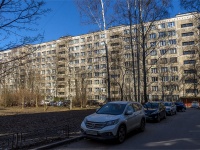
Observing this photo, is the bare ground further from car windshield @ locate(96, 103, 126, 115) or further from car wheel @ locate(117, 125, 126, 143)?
car wheel @ locate(117, 125, 126, 143)

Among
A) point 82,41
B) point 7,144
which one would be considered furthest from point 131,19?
point 82,41

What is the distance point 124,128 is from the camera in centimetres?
930

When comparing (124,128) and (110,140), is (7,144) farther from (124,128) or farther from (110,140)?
(124,128)

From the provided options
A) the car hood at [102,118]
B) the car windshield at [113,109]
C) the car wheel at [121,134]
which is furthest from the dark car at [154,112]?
the car hood at [102,118]

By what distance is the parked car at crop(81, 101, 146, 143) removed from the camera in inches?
333

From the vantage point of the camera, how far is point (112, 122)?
342 inches

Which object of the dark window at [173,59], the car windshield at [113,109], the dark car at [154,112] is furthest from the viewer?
the dark window at [173,59]

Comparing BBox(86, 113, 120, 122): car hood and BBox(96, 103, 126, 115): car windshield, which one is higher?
BBox(96, 103, 126, 115): car windshield

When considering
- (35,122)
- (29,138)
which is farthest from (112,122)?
(35,122)

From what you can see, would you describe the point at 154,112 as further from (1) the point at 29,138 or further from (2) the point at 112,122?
(1) the point at 29,138

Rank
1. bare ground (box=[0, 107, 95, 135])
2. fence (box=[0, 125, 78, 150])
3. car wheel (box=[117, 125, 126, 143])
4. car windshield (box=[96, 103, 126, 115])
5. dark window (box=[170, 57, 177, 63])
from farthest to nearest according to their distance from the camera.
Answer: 1. dark window (box=[170, 57, 177, 63])
2. bare ground (box=[0, 107, 95, 135])
3. car windshield (box=[96, 103, 126, 115])
4. car wheel (box=[117, 125, 126, 143])
5. fence (box=[0, 125, 78, 150])

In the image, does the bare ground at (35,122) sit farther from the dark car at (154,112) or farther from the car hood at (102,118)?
the dark car at (154,112)

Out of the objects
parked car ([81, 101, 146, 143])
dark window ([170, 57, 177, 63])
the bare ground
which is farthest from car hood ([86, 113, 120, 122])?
dark window ([170, 57, 177, 63])

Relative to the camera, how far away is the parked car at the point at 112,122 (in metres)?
8.47
